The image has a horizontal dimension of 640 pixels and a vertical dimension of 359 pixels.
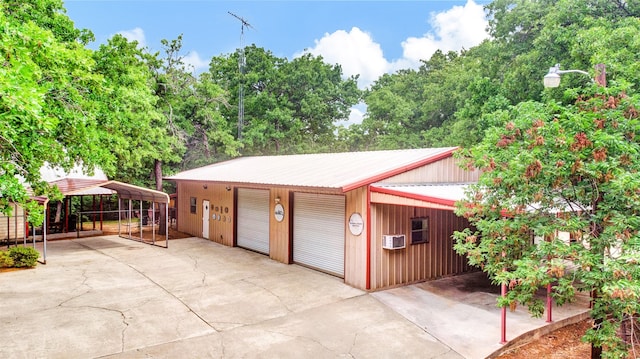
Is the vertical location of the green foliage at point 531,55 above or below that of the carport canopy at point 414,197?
above

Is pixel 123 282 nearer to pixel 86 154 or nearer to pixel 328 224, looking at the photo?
pixel 86 154

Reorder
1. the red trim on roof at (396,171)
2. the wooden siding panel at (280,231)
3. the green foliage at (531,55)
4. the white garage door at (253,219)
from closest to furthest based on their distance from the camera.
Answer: the red trim on roof at (396,171)
the wooden siding panel at (280,231)
the green foliage at (531,55)
the white garage door at (253,219)

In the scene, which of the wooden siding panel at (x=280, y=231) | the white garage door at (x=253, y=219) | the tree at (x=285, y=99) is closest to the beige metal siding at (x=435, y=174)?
the wooden siding panel at (x=280, y=231)

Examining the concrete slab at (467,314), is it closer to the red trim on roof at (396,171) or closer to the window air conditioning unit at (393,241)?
the window air conditioning unit at (393,241)

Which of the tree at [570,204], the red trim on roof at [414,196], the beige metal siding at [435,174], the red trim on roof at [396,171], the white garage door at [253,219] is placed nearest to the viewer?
the tree at [570,204]

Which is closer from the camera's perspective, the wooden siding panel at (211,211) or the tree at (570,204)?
the tree at (570,204)

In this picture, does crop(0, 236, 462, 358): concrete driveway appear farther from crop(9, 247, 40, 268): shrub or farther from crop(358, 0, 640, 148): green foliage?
crop(358, 0, 640, 148): green foliage

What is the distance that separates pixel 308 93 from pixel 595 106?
25.8m

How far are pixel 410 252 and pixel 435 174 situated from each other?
241 centimetres

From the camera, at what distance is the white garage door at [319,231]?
1028 cm

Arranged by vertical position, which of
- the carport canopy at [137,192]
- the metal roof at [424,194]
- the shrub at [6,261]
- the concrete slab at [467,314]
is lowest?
the concrete slab at [467,314]

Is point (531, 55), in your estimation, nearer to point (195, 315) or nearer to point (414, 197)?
point (414, 197)

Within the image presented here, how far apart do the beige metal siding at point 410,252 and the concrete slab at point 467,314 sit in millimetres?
302

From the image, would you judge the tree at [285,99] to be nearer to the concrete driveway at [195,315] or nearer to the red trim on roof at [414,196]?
the concrete driveway at [195,315]
